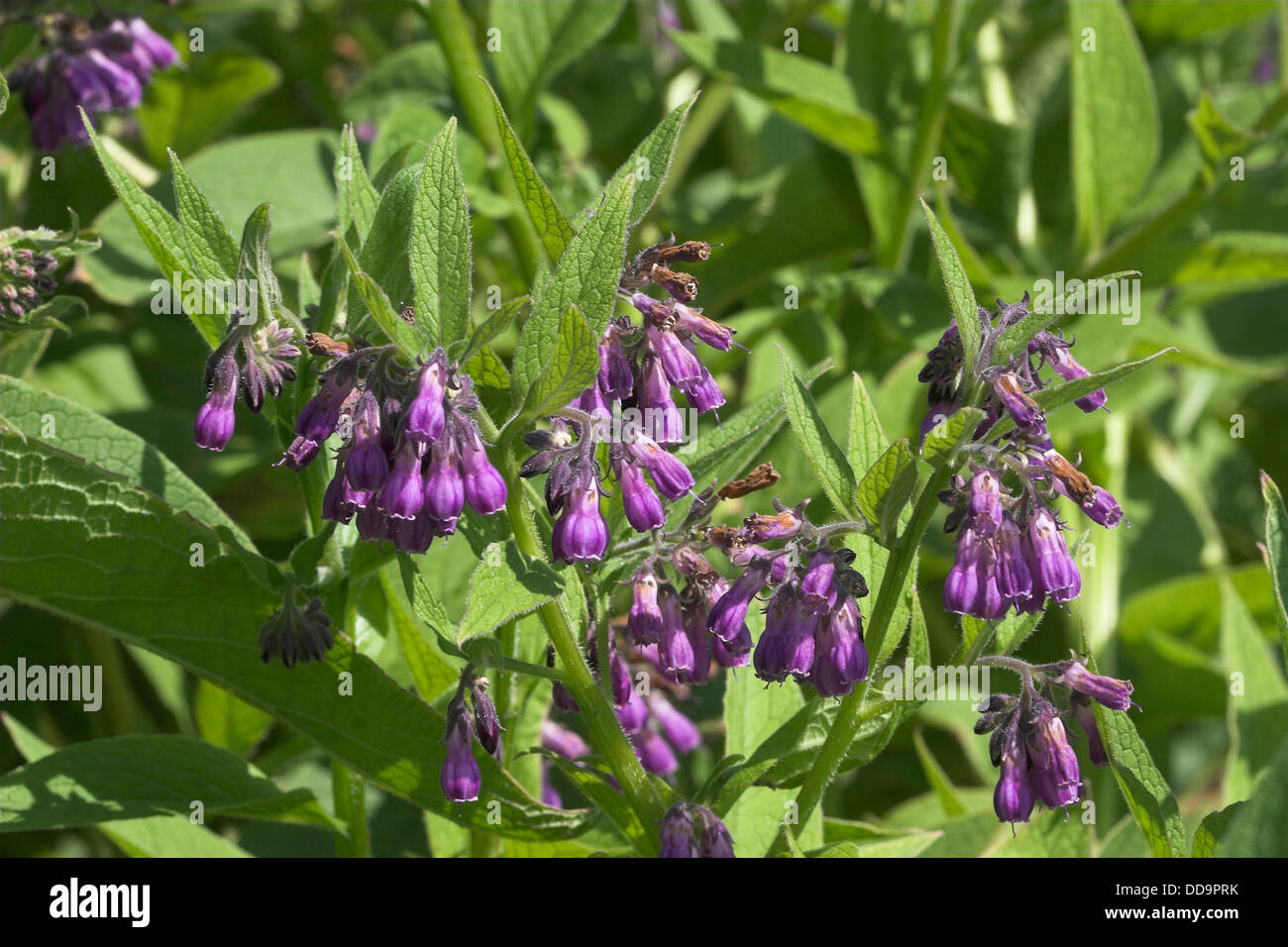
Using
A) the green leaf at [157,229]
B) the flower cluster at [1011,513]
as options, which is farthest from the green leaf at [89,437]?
the flower cluster at [1011,513]

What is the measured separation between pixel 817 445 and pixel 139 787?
1182 mm

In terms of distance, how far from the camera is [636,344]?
5.84 feet

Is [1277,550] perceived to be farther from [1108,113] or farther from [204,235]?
[1108,113]

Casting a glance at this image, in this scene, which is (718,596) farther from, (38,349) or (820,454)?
(38,349)

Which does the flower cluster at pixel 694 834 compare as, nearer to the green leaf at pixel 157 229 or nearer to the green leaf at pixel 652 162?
the green leaf at pixel 652 162

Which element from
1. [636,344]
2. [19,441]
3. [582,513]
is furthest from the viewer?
[19,441]

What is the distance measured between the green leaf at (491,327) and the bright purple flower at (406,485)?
13 cm

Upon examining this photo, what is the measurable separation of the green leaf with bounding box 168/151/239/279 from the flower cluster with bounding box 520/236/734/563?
0.49 meters

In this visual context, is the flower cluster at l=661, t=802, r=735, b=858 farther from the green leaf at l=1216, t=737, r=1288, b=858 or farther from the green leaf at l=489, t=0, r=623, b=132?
the green leaf at l=489, t=0, r=623, b=132

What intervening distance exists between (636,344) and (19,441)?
89 centimetres

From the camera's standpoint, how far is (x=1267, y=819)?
155 centimetres

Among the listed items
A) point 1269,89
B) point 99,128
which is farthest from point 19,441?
point 1269,89

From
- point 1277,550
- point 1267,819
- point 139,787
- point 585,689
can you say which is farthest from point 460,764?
point 1277,550
